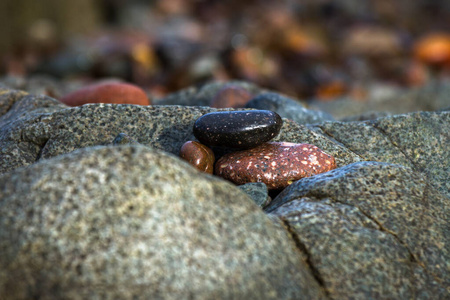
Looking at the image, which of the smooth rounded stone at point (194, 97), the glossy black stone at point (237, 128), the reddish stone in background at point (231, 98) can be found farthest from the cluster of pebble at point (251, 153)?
the smooth rounded stone at point (194, 97)

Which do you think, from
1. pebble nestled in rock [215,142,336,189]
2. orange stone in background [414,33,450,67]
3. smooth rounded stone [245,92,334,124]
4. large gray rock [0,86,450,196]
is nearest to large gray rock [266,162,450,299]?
pebble nestled in rock [215,142,336,189]

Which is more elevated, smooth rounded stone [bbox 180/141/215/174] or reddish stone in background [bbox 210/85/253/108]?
smooth rounded stone [bbox 180/141/215/174]

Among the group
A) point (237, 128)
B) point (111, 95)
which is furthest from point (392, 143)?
point (111, 95)

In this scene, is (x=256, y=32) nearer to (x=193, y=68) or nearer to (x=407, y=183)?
(x=193, y=68)

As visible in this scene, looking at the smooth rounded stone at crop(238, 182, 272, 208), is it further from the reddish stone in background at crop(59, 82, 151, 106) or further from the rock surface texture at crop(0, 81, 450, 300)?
the reddish stone in background at crop(59, 82, 151, 106)

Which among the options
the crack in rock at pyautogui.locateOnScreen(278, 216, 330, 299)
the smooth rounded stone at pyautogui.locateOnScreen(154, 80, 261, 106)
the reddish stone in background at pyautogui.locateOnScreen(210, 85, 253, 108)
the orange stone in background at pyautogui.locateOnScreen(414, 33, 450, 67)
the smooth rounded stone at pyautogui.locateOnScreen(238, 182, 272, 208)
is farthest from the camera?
the orange stone in background at pyautogui.locateOnScreen(414, 33, 450, 67)

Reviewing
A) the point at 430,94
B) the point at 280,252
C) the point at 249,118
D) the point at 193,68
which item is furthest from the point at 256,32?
the point at 280,252

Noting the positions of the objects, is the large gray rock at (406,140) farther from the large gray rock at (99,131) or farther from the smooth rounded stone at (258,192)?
the smooth rounded stone at (258,192)
